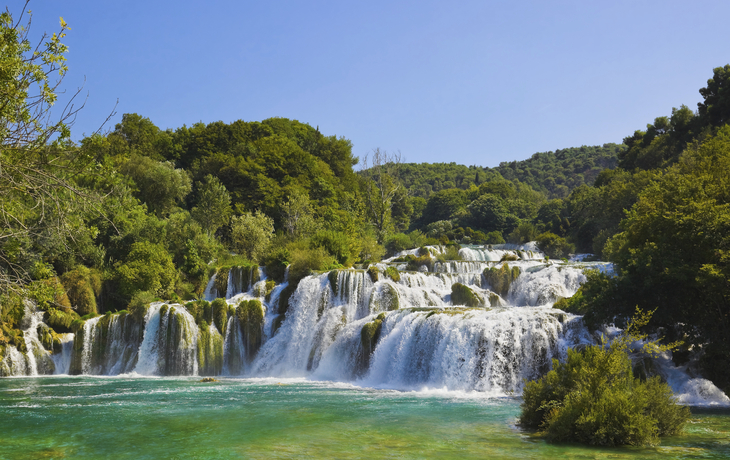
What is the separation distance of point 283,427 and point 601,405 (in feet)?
23.4

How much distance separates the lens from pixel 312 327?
28312 millimetres

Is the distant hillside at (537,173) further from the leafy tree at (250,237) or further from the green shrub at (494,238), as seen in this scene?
the leafy tree at (250,237)

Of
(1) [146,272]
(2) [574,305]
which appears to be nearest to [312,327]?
(1) [146,272]

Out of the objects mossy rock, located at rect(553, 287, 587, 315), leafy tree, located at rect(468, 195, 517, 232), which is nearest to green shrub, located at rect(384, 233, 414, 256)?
mossy rock, located at rect(553, 287, 587, 315)

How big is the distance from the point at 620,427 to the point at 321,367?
56.1 ft

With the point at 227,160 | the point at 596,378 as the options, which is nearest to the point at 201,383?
the point at 596,378

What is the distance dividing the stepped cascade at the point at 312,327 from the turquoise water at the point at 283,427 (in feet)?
9.82

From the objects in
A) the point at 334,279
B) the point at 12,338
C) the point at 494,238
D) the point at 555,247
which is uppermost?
the point at 494,238

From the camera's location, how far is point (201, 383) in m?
23.4

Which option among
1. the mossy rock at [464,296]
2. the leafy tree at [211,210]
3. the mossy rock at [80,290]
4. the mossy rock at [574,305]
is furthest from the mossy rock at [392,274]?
the leafy tree at [211,210]

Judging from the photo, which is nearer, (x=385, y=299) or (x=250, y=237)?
(x=385, y=299)

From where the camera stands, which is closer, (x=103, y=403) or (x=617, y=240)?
(x=103, y=403)

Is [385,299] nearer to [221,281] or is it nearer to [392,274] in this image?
[392,274]

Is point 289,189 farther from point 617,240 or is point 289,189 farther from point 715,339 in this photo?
point 715,339
